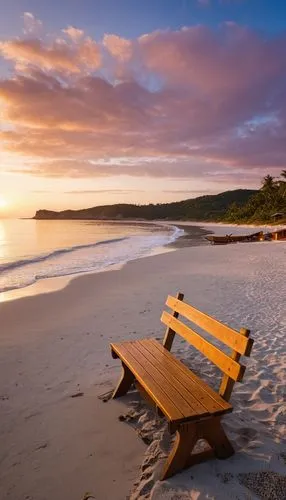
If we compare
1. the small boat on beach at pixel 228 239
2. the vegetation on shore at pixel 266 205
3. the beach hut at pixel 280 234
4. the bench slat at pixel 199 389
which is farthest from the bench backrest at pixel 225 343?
the vegetation on shore at pixel 266 205

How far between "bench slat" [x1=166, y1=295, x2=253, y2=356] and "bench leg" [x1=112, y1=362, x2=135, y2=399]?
1010mm

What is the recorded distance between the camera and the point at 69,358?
235 inches

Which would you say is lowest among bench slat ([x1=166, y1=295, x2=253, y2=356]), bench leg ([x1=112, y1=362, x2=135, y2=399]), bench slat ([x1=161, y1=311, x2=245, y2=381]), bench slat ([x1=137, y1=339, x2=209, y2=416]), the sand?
the sand

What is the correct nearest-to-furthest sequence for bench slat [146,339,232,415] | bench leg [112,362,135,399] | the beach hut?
bench slat [146,339,232,415]
bench leg [112,362,135,399]
the beach hut

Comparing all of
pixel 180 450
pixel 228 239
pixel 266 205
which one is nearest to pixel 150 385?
pixel 180 450

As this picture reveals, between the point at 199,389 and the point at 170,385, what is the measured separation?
0.29m

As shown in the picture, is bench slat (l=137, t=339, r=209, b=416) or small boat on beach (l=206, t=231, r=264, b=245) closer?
bench slat (l=137, t=339, r=209, b=416)

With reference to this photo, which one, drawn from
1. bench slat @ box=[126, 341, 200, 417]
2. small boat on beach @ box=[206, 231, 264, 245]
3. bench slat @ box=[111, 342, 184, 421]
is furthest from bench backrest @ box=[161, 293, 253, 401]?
small boat on beach @ box=[206, 231, 264, 245]

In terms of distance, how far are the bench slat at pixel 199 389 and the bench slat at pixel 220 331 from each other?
19.3 inches

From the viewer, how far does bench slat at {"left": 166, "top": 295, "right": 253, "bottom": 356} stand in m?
3.07

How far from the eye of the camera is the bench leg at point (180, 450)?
3.05 metres

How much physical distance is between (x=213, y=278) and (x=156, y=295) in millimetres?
3289

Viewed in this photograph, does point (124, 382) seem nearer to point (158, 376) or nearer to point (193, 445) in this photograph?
point (158, 376)

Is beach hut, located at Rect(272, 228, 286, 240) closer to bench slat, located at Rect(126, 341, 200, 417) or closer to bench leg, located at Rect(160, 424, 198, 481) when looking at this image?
bench slat, located at Rect(126, 341, 200, 417)
